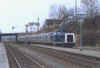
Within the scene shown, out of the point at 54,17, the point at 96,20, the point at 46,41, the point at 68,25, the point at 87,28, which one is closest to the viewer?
the point at 87,28

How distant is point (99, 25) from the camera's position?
4691 centimetres

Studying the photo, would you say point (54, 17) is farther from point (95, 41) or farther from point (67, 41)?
point (95, 41)

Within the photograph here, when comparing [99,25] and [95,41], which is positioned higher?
[99,25]

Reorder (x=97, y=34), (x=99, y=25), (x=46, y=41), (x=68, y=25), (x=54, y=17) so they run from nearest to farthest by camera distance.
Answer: (x=97, y=34)
(x=99, y=25)
(x=46, y=41)
(x=68, y=25)
(x=54, y=17)

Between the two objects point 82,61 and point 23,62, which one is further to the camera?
point 23,62

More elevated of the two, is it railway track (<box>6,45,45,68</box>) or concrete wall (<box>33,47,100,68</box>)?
concrete wall (<box>33,47,100,68</box>)

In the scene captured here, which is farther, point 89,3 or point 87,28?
point 89,3

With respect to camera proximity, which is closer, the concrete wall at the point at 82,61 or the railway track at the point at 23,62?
the concrete wall at the point at 82,61

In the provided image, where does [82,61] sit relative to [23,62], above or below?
above

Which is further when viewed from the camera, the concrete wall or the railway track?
the railway track

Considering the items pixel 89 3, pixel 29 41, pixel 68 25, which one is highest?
pixel 89 3

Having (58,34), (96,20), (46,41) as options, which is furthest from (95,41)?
(46,41)

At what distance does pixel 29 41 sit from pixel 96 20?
4410 centimetres

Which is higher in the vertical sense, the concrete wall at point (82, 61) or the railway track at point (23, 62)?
the concrete wall at point (82, 61)
